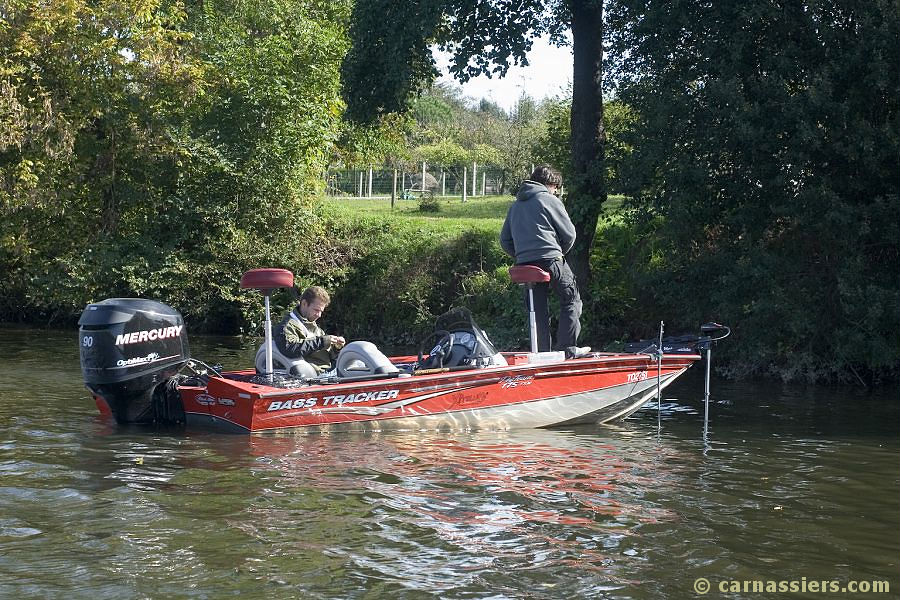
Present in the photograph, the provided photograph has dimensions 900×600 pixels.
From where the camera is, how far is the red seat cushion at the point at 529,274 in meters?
10.8

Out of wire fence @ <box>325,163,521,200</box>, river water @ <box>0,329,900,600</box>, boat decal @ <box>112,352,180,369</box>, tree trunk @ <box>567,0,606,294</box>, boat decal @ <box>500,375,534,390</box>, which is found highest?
wire fence @ <box>325,163,521,200</box>

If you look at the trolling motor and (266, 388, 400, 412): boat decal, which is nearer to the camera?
(266, 388, 400, 412): boat decal

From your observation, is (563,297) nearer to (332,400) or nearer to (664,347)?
(664,347)

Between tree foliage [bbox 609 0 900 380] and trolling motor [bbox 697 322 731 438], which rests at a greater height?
tree foliage [bbox 609 0 900 380]

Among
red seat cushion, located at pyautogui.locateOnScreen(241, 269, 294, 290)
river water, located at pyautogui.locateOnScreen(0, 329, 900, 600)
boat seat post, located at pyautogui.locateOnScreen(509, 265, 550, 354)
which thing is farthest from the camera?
boat seat post, located at pyautogui.locateOnScreen(509, 265, 550, 354)

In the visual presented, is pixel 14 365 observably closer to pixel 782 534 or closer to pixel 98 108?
pixel 98 108

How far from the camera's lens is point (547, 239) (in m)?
11.5

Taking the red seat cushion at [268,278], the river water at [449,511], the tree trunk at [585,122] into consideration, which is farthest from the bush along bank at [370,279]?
the red seat cushion at [268,278]

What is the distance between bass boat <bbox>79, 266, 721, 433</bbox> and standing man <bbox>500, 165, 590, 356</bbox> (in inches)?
11.9

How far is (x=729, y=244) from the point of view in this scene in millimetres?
15438

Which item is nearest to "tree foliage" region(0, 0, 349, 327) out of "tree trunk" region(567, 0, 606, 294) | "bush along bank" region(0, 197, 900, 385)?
"bush along bank" region(0, 197, 900, 385)

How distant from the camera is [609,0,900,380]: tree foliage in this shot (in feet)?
44.8

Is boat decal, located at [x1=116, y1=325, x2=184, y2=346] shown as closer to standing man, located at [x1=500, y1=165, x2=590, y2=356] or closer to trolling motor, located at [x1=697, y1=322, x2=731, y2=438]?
standing man, located at [x1=500, y1=165, x2=590, y2=356]

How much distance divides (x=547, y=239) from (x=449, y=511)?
4773 millimetres
